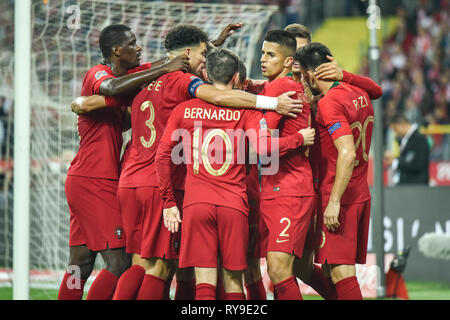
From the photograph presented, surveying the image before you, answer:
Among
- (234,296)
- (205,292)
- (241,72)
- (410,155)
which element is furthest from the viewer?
(410,155)

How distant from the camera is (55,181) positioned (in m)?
8.68

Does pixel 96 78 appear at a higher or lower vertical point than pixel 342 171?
higher

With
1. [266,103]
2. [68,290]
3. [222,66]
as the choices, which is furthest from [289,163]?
[68,290]

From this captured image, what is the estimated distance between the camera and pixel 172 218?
15.6 feet

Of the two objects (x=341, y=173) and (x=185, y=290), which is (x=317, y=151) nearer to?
(x=341, y=173)

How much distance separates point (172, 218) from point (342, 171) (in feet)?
3.82

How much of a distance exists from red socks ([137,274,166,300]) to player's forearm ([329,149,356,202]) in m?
1.32

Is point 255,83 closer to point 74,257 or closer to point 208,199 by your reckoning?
point 208,199

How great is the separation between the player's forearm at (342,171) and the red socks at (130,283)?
1430mm

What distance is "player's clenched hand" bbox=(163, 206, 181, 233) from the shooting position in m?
4.75

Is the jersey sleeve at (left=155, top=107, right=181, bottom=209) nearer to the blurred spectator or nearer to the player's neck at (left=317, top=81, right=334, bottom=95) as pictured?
the player's neck at (left=317, top=81, right=334, bottom=95)

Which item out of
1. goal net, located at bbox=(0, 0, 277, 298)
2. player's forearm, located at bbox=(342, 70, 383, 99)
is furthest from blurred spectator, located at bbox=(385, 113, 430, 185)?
player's forearm, located at bbox=(342, 70, 383, 99)

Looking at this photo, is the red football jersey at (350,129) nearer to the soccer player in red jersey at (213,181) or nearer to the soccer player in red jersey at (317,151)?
the soccer player in red jersey at (317,151)

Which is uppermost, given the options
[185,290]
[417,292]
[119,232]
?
[119,232]
